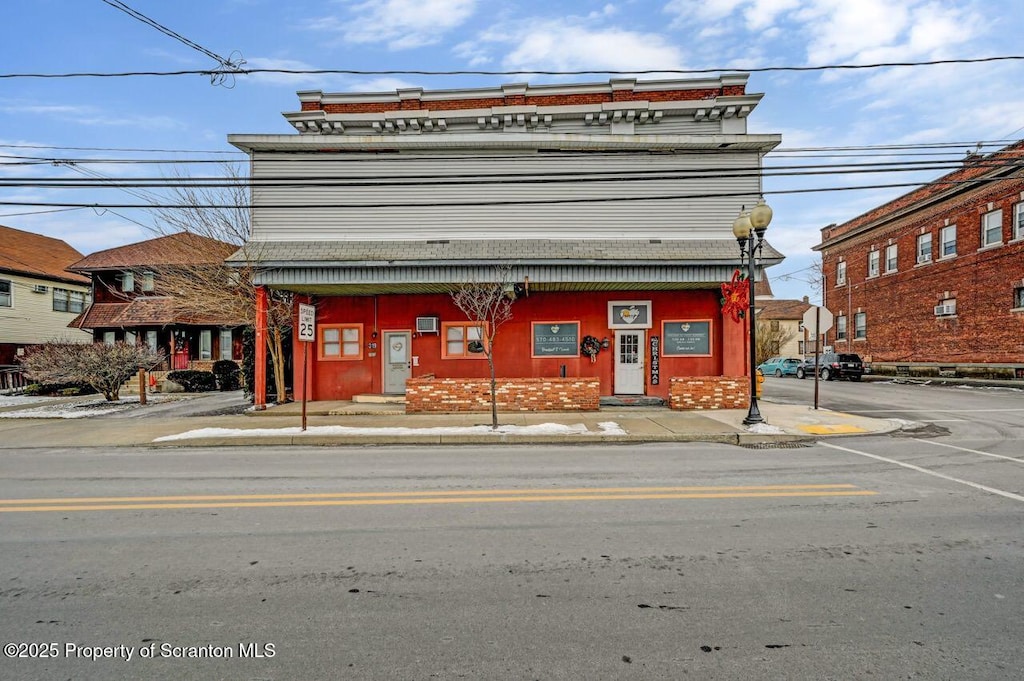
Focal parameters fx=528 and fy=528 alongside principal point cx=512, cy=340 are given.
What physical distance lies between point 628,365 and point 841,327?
28.2m

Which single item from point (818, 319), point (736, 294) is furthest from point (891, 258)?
point (736, 294)

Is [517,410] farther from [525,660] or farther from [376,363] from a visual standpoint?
[525,660]

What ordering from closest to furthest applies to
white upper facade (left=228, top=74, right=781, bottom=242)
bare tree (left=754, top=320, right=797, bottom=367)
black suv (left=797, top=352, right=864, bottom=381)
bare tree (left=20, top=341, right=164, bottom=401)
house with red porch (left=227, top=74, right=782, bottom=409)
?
house with red porch (left=227, top=74, right=782, bottom=409) → white upper facade (left=228, top=74, right=781, bottom=242) → bare tree (left=20, top=341, right=164, bottom=401) → black suv (left=797, top=352, right=864, bottom=381) → bare tree (left=754, top=320, right=797, bottom=367)

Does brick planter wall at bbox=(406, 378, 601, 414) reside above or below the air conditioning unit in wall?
below

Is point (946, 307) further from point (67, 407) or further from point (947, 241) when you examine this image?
point (67, 407)

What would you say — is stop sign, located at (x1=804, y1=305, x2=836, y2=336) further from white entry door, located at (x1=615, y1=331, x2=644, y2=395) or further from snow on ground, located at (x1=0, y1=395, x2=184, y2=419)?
snow on ground, located at (x1=0, y1=395, x2=184, y2=419)

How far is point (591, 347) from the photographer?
1606cm

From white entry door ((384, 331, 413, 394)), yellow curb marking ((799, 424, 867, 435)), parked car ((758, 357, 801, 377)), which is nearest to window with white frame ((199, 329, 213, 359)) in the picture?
white entry door ((384, 331, 413, 394))

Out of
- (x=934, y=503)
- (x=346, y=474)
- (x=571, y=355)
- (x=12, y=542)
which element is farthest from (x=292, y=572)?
(x=571, y=355)

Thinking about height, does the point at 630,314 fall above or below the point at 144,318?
below

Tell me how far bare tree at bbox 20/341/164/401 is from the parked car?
111ft

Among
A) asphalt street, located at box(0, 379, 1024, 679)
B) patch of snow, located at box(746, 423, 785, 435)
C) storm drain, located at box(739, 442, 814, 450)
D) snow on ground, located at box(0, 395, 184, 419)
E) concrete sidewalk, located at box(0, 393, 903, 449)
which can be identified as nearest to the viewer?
asphalt street, located at box(0, 379, 1024, 679)

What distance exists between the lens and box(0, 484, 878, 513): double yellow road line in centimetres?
582

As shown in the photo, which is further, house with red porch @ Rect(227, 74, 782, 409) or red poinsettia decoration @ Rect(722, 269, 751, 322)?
house with red porch @ Rect(227, 74, 782, 409)
